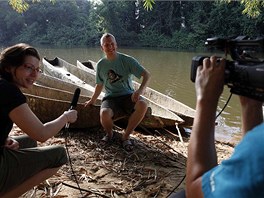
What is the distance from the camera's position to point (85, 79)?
8.98 metres

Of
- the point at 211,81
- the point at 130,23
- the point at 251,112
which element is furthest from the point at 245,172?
the point at 130,23

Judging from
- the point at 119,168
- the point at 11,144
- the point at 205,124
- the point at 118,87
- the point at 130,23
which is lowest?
the point at 119,168

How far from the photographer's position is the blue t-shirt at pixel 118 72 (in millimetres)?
4450

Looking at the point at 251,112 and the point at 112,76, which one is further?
the point at 112,76

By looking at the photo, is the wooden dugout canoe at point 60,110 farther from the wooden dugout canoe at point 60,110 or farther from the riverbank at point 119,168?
the riverbank at point 119,168

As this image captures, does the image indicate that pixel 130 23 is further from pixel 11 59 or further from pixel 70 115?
pixel 11 59

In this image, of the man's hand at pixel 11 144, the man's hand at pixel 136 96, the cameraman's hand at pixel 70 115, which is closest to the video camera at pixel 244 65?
the cameraman's hand at pixel 70 115

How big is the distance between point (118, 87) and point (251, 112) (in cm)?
324

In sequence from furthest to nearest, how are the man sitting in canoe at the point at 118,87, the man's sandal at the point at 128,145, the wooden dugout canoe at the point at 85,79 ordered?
the wooden dugout canoe at the point at 85,79 < the man sitting in canoe at the point at 118,87 < the man's sandal at the point at 128,145

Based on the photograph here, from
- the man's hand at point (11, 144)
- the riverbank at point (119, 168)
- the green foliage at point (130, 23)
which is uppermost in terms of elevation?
the green foliage at point (130, 23)

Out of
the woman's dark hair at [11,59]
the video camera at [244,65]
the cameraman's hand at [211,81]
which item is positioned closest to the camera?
the video camera at [244,65]

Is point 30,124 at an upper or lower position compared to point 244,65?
lower

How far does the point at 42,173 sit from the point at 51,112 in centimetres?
262

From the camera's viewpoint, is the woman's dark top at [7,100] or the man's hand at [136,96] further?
the man's hand at [136,96]
